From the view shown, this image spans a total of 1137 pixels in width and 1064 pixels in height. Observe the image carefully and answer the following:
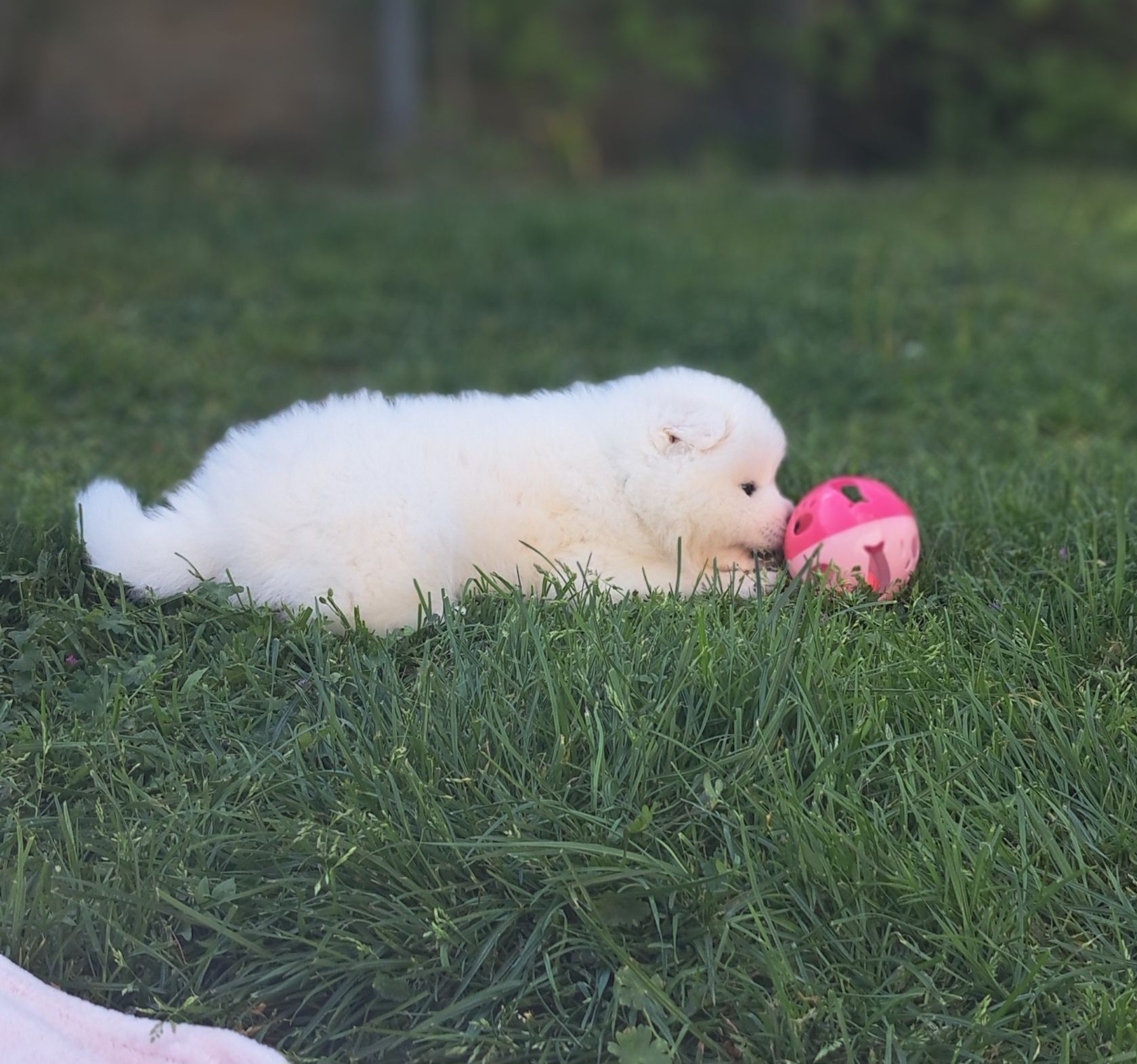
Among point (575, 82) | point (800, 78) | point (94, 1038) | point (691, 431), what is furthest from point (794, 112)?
point (94, 1038)

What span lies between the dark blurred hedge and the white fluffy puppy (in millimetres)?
7903

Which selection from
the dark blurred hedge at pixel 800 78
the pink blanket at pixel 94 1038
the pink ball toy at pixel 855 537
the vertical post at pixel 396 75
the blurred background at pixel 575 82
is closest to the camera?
the pink blanket at pixel 94 1038

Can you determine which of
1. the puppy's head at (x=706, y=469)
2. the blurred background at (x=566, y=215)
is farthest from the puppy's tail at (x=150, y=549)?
the puppy's head at (x=706, y=469)

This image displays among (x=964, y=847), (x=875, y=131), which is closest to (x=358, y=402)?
(x=964, y=847)

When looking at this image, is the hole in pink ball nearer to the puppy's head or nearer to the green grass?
the green grass

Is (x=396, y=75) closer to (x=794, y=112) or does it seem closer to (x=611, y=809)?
(x=794, y=112)

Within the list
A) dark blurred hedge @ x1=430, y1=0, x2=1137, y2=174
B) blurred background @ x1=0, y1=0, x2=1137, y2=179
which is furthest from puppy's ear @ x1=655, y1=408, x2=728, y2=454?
dark blurred hedge @ x1=430, y1=0, x2=1137, y2=174

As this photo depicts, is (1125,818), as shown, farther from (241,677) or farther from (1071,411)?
(1071,411)

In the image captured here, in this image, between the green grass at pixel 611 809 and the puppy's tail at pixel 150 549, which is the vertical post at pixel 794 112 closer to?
the green grass at pixel 611 809

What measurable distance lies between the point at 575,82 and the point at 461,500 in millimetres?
8390

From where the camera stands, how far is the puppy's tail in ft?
8.42

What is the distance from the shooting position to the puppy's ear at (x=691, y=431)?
278 cm

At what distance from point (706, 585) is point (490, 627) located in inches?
20.0

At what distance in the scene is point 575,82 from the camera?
33.8ft
